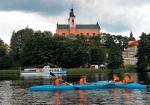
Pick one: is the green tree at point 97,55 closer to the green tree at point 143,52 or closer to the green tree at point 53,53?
the green tree at point 53,53

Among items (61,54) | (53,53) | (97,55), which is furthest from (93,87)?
(97,55)

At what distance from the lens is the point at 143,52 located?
139000 millimetres

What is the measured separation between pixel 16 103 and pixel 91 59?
356 feet

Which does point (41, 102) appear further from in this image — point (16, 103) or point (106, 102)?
point (106, 102)

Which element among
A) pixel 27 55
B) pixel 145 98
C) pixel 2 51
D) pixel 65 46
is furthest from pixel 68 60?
pixel 145 98

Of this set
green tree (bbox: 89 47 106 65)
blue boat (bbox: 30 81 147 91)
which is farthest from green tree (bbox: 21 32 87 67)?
blue boat (bbox: 30 81 147 91)

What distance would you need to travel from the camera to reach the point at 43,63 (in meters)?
138

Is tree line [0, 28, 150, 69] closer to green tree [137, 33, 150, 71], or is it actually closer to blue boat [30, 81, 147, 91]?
green tree [137, 33, 150, 71]

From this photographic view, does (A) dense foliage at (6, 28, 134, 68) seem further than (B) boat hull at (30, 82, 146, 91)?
Yes

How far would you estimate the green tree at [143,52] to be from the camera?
136 meters

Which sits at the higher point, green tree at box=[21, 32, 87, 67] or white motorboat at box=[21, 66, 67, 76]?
green tree at box=[21, 32, 87, 67]

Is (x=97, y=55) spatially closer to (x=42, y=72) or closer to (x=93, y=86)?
(x=42, y=72)

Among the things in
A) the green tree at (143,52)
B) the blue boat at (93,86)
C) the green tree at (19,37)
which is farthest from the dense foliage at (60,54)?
the blue boat at (93,86)

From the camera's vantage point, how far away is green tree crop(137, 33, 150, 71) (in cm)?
13650
